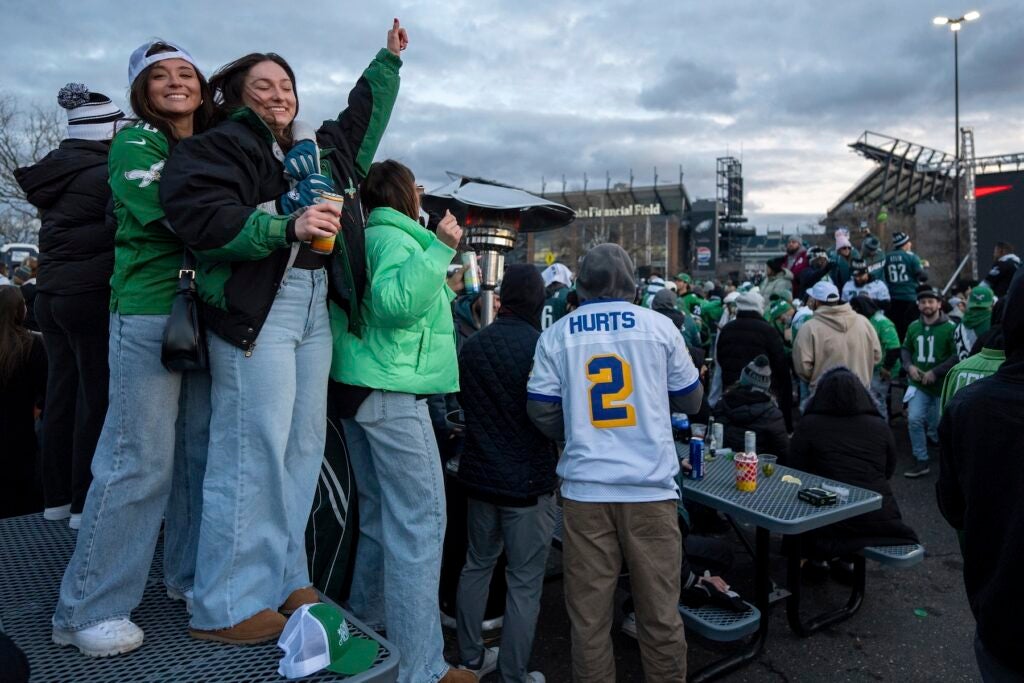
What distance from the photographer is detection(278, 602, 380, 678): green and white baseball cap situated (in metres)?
1.78

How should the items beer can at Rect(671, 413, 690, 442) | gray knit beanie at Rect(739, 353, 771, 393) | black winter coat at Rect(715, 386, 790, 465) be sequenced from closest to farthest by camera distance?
1. beer can at Rect(671, 413, 690, 442)
2. black winter coat at Rect(715, 386, 790, 465)
3. gray knit beanie at Rect(739, 353, 771, 393)

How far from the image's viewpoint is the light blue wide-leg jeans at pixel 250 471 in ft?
6.55

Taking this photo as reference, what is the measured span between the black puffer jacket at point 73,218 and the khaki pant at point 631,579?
2.19 meters

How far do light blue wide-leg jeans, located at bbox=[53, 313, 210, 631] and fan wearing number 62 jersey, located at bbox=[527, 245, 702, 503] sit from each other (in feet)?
5.22

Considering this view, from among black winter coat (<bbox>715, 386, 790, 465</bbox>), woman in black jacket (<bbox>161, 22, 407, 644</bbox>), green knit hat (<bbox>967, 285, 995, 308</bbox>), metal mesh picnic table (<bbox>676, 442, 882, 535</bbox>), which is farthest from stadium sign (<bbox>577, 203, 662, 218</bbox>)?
woman in black jacket (<bbox>161, 22, 407, 644</bbox>)

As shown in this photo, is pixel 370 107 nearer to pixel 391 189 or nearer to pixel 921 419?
pixel 391 189

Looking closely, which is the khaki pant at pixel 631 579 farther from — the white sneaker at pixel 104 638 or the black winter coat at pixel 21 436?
the black winter coat at pixel 21 436

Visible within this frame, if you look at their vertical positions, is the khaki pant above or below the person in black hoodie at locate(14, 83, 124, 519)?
below

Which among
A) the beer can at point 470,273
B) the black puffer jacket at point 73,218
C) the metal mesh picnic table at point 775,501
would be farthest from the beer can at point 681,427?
the black puffer jacket at point 73,218

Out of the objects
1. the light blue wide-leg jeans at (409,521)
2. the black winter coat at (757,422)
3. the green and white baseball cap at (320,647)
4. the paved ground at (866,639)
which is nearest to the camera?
the green and white baseball cap at (320,647)

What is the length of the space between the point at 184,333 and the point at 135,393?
0.97 ft

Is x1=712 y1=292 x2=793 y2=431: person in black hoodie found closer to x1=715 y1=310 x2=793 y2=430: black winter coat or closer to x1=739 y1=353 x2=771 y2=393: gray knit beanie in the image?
x1=715 y1=310 x2=793 y2=430: black winter coat

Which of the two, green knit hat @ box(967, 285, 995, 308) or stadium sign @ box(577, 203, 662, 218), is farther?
stadium sign @ box(577, 203, 662, 218)

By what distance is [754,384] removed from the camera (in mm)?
5305
